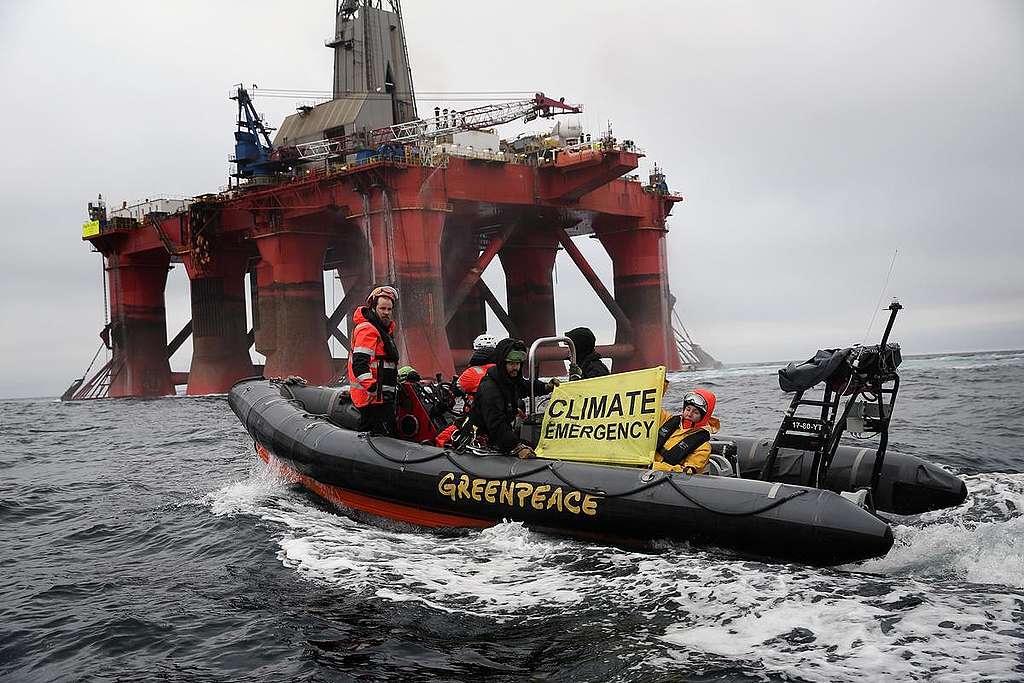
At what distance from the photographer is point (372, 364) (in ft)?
26.0

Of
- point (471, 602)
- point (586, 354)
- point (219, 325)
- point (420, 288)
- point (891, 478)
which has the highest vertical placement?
point (420, 288)

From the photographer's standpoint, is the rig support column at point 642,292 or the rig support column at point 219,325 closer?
the rig support column at point 642,292

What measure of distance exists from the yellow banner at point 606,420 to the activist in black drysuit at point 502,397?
0.27 m

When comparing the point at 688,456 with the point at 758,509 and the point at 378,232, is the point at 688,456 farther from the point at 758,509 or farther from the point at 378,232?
the point at 378,232

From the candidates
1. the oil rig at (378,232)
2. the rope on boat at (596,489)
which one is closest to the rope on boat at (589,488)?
the rope on boat at (596,489)

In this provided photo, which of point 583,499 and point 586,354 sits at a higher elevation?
point 586,354

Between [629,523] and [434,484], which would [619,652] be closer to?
[629,523]

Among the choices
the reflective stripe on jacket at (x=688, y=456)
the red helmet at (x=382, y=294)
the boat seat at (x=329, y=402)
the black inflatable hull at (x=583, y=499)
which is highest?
the red helmet at (x=382, y=294)

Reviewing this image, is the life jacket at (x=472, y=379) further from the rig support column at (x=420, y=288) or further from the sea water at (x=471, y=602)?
the rig support column at (x=420, y=288)

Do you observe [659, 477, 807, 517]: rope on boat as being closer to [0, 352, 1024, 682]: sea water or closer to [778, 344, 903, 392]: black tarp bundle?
[0, 352, 1024, 682]: sea water

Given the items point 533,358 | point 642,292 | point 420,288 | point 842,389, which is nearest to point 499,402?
point 533,358

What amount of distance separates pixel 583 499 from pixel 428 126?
2565 centimetres

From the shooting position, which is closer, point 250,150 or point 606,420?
point 606,420

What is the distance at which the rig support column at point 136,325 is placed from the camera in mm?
37500
